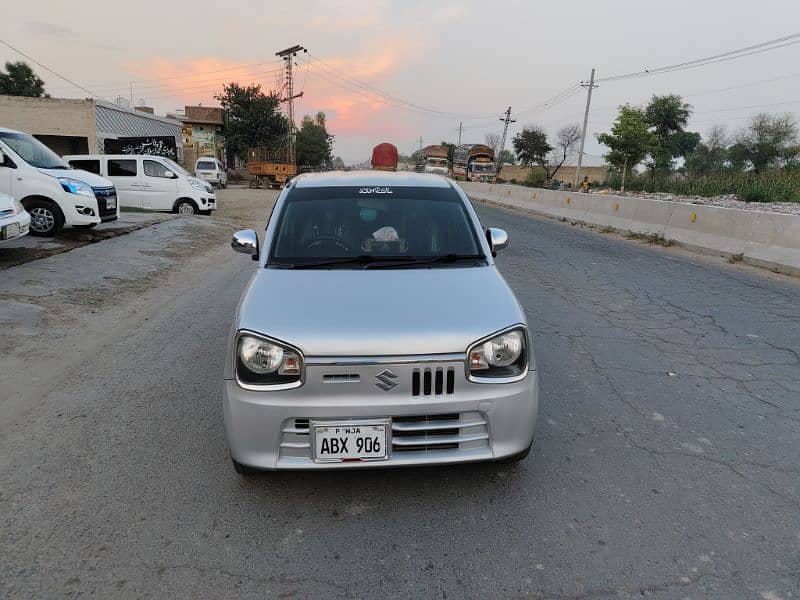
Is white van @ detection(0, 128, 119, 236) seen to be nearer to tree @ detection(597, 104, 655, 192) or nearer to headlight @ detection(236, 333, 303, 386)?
headlight @ detection(236, 333, 303, 386)

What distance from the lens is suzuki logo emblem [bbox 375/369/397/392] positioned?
2611mm

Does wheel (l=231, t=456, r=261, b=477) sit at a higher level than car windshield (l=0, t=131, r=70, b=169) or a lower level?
lower

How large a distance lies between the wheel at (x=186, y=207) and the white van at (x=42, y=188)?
6.33 metres

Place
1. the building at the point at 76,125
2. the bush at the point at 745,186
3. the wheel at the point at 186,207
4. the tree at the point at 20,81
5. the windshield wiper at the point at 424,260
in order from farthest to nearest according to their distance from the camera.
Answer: the tree at the point at 20,81, the building at the point at 76,125, the bush at the point at 745,186, the wheel at the point at 186,207, the windshield wiper at the point at 424,260

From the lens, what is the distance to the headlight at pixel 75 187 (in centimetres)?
1028

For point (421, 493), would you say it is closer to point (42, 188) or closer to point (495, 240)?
point (495, 240)

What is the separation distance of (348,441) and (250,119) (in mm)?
57482

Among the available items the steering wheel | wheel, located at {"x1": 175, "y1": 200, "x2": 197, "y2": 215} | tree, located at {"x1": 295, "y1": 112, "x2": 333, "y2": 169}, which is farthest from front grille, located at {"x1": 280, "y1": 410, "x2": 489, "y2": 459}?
tree, located at {"x1": 295, "y1": 112, "x2": 333, "y2": 169}

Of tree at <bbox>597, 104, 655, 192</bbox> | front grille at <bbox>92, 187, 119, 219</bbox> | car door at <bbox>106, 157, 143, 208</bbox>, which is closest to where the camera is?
front grille at <bbox>92, 187, 119, 219</bbox>

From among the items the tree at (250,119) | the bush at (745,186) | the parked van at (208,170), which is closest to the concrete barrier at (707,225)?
the bush at (745,186)

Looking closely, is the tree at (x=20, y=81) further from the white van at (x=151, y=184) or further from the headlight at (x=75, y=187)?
the headlight at (x=75, y=187)

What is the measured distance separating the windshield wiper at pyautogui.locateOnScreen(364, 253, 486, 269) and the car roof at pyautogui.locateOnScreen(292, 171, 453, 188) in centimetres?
90

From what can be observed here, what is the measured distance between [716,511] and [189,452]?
295 cm

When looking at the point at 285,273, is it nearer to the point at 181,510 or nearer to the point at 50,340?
the point at 181,510
